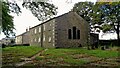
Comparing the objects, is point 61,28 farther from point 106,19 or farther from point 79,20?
point 106,19

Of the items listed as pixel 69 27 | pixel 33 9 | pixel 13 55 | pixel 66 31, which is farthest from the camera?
pixel 69 27

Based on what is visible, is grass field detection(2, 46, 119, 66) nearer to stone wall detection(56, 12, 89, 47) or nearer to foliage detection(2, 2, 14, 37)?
foliage detection(2, 2, 14, 37)

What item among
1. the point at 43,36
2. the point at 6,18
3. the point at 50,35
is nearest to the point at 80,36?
the point at 50,35

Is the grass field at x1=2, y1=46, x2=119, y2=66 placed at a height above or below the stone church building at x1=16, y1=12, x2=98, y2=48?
below

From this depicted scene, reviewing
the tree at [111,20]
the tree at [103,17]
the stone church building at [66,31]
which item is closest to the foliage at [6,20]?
the stone church building at [66,31]

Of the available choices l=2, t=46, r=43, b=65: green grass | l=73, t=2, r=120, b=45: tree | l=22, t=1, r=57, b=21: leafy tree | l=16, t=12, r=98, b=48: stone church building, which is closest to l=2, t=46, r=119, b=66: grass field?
l=2, t=46, r=43, b=65: green grass

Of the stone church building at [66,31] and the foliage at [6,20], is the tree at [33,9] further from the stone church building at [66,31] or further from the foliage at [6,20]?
the stone church building at [66,31]

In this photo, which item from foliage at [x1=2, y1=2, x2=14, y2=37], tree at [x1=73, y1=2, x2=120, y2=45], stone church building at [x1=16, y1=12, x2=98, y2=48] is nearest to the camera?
foliage at [x1=2, y1=2, x2=14, y2=37]

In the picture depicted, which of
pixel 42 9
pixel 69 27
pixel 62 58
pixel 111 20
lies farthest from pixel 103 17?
pixel 42 9

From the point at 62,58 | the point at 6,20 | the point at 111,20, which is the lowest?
the point at 62,58

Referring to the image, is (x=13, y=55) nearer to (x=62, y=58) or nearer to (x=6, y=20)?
(x=6, y=20)

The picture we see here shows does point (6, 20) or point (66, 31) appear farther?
point (66, 31)

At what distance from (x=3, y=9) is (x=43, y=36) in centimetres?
1515

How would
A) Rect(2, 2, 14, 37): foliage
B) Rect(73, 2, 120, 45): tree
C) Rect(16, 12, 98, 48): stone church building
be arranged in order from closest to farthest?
Rect(2, 2, 14, 37): foliage < Rect(16, 12, 98, 48): stone church building < Rect(73, 2, 120, 45): tree
